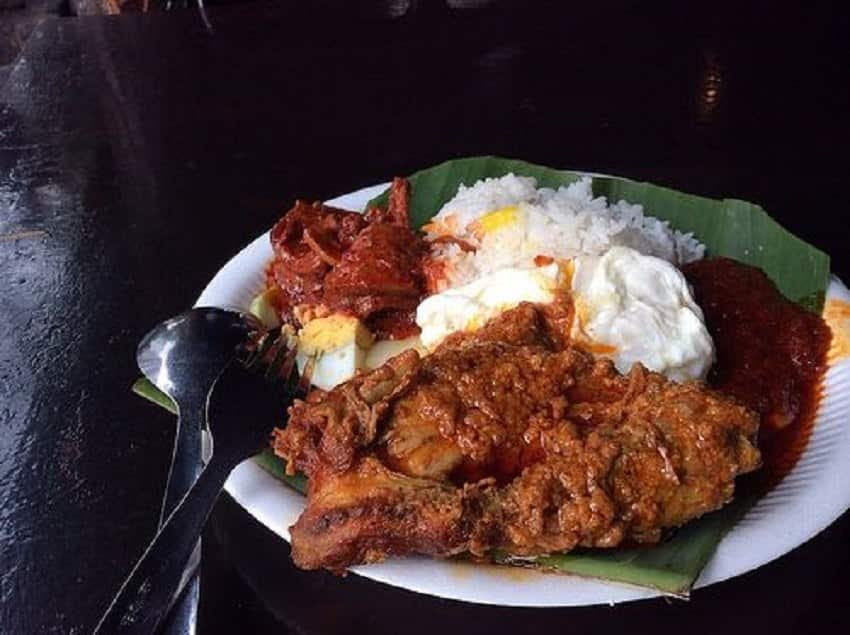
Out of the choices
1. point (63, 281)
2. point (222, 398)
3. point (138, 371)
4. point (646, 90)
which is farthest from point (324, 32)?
point (222, 398)

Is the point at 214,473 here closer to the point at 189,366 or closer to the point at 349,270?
the point at 189,366

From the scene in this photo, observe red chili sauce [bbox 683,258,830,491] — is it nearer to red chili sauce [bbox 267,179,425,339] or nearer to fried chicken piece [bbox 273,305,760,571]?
fried chicken piece [bbox 273,305,760,571]

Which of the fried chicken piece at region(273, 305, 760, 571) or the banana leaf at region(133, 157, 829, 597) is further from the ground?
the fried chicken piece at region(273, 305, 760, 571)

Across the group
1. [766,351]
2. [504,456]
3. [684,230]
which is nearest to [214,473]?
[504,456]

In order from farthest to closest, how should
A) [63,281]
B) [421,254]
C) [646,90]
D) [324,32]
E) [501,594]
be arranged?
[324,32], [646,90], [63,281], [421,254], [501,594]

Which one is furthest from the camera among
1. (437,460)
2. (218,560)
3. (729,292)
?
(729,292)

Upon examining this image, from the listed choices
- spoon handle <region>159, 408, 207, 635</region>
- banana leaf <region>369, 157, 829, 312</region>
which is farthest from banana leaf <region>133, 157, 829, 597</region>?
spoon handle <region>159, 408, 207, 635</region>

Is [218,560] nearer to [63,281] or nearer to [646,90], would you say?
[63,281]

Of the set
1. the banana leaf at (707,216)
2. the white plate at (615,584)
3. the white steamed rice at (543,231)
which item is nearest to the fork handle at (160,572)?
the white plate at (615,584)
